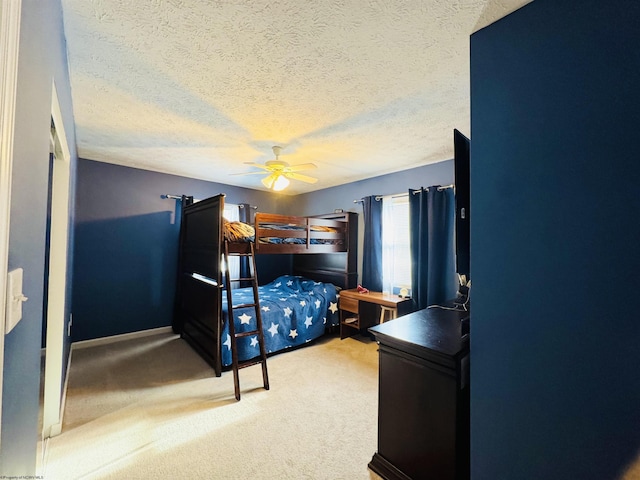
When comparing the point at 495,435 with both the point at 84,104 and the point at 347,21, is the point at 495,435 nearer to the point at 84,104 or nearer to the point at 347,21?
the point at 347,21

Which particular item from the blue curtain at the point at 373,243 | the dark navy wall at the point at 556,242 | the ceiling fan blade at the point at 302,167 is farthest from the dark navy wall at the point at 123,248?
the dark navy wall at the point at 556,242

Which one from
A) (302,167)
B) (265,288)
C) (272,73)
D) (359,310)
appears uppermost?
(272,73)

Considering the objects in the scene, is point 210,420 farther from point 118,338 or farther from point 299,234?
point 118,338

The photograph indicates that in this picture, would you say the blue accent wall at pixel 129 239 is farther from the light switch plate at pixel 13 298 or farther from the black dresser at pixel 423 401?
the light switch plate at pixel 13 298

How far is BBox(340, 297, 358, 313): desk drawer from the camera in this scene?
352 cm

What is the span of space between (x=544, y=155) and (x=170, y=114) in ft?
8.05

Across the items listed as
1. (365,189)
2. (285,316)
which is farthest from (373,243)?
(285,316)

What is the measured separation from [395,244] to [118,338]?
3.95 meters

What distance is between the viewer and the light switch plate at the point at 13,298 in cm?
55

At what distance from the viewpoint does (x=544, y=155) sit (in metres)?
A: 0.96

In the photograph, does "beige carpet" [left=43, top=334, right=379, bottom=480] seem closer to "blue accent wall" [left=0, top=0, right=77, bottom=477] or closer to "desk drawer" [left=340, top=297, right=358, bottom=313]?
"desk drawer" [left=340, top=297, right=358, bottom=313]

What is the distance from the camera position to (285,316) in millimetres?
3129

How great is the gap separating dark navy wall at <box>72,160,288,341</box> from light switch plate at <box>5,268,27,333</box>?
3.42 m

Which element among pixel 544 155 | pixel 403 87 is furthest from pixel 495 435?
pixel 403 87
